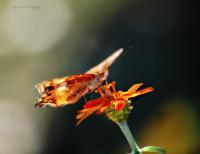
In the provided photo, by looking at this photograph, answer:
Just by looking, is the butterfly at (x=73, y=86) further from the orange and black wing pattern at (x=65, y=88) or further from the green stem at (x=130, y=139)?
the green stem at (x=130, y=139)

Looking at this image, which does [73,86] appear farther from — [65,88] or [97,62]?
[97,62]

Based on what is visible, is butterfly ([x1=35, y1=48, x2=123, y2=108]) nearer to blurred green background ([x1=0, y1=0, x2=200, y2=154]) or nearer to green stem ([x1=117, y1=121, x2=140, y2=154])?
green stem ([x1=117, y1=121, x2=140, y2=154])

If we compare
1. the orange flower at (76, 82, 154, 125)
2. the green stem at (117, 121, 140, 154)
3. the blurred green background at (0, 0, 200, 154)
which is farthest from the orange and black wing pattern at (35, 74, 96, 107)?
the blurred green background at (0, 0, 200, 154)

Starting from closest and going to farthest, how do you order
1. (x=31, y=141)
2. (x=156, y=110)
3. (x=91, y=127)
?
(x=156, y=110), (x=91, y=127), (x=31, y=141)

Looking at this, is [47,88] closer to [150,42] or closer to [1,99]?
[150,42]

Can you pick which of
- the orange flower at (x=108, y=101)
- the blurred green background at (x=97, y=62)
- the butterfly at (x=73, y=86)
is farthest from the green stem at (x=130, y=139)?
the blurred green background at (x=97, y=62)

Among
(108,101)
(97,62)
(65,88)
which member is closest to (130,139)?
(108,101)

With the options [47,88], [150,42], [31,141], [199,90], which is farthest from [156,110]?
[47,88]
